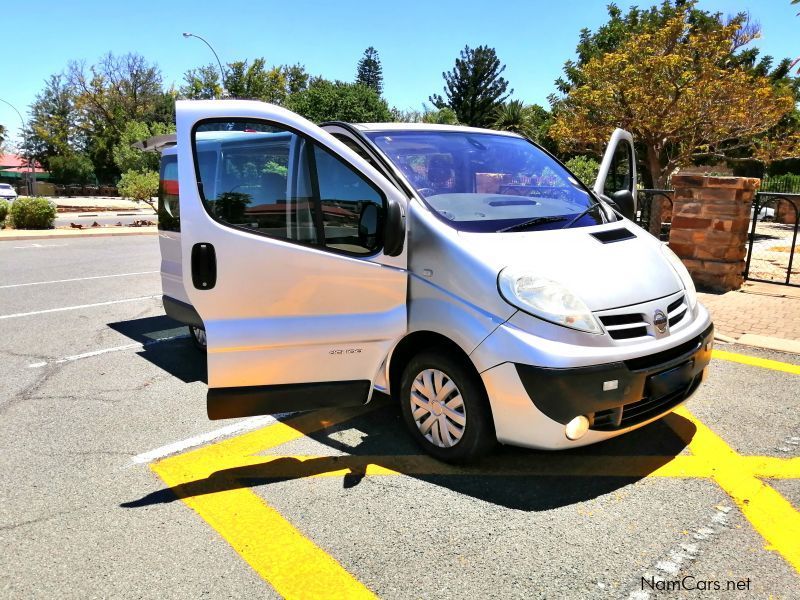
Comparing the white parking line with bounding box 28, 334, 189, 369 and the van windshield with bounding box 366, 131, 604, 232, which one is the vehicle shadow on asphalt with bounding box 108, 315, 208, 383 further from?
the van windshield with bounding box 366, 131, 604, 232

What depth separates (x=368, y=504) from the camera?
3.00 m

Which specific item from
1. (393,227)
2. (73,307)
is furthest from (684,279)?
(73,307)

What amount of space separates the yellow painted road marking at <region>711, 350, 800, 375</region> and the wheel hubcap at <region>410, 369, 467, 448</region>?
115 inches

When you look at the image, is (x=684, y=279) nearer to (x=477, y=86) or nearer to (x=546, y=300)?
(x=546, y=300)

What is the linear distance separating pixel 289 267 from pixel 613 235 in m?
1.86

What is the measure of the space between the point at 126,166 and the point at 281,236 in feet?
97.7

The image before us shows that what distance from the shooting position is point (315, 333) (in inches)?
131

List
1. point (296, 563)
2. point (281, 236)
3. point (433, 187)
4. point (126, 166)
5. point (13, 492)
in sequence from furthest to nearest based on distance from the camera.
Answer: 1. point (126, 166)
2. point (433, 187)
3. point (281, 236)
4. point (13, 492)
5. point (296, 563)

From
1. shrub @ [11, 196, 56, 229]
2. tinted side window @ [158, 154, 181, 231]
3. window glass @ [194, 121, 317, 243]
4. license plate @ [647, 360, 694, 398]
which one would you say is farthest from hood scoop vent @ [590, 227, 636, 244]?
shrub @ [11, 196, 56, 229]

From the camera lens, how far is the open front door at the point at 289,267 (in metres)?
3.20

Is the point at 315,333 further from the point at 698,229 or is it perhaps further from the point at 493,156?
the point at 698,229

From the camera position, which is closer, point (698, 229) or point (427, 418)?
point (427, 418)

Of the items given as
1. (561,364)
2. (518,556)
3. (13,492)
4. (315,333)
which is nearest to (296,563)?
(518,556)

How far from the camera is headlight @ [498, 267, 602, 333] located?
2.87 metres
